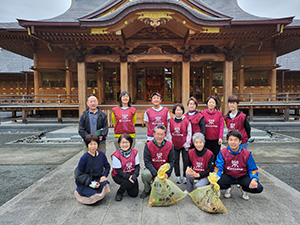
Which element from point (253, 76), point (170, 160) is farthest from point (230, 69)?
point (170, 160)

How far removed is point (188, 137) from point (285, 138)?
703 cm

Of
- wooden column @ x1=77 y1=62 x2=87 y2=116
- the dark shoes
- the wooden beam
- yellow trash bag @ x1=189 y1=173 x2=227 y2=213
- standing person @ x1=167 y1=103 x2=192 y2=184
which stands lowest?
the dark shoes

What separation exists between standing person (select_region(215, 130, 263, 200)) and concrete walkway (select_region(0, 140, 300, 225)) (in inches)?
Result: 12.6

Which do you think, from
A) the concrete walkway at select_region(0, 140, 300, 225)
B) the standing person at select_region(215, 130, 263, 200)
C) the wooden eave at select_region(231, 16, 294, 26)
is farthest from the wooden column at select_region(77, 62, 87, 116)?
the standing person at select_region(215, 130, 263, 200)

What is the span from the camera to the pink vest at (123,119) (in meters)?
3.54

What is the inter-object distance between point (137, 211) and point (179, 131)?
1.48m

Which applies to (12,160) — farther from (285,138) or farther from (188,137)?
(285,138)

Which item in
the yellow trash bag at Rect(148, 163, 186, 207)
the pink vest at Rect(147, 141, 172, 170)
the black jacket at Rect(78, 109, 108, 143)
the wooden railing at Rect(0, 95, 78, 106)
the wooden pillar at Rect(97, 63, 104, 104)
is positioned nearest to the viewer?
the yellow trash bag at Rect(148, 163, 186, 207)

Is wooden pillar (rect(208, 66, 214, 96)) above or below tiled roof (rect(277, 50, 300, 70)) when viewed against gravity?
below

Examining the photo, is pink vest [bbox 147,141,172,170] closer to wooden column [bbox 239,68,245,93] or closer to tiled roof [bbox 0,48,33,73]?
wooden column [bbox 239,68,245,93]

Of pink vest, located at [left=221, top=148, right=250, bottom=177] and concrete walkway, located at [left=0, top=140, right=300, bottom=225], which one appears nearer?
concrete walkway, located at [left=0, top=140, right=300, bottom=225]

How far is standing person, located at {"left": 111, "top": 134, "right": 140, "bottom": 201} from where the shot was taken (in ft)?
9.06

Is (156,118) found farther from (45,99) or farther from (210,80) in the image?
(210,80)

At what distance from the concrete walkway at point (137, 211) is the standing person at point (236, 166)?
0.32 metres
